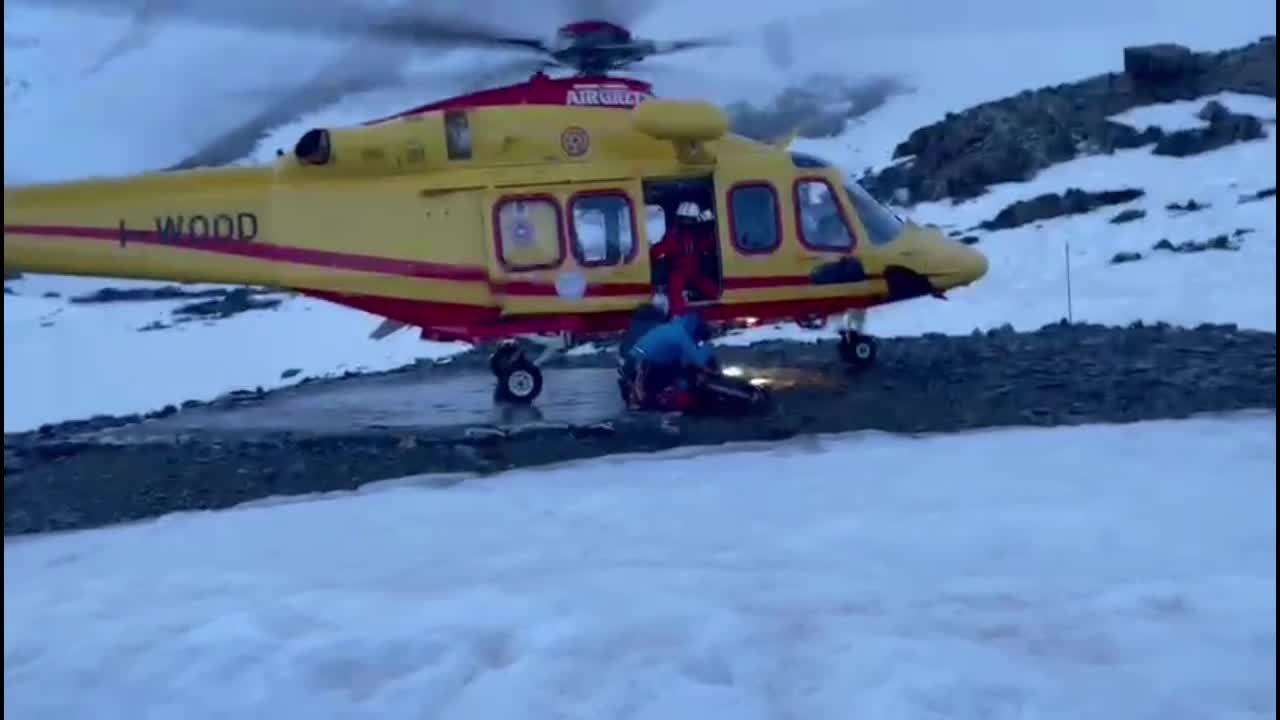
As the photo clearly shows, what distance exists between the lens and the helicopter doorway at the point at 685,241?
31.6ft

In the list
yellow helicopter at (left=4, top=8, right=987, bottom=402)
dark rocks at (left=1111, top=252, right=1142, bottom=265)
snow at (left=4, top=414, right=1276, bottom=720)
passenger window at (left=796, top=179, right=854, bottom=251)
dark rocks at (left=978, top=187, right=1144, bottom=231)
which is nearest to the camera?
snow at (left=4, top=414, right=1276, bottom=720)

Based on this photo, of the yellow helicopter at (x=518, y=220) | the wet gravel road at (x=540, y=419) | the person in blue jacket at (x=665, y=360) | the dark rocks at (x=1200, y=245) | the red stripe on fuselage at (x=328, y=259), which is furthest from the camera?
the dark rocks at (x=1200, y=245)

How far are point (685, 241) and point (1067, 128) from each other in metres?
24.7

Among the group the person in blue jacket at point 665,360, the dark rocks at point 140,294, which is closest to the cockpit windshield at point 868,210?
the person in blue jacket at point 665,360

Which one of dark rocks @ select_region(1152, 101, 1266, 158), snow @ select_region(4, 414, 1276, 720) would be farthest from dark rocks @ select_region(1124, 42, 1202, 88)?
snow @ select_region(4, 414, 1276, 720)

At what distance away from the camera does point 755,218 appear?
970cm

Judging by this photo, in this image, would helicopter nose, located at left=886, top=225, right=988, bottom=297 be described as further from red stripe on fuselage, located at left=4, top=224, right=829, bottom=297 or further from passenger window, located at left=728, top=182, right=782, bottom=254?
red stripe on fuselage, located at left=4, top=224, right=829, bottom=297

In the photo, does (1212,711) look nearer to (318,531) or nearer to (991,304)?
(318,531)

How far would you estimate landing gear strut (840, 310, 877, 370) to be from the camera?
10.2 m

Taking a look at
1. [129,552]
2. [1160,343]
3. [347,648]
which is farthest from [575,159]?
[347,648]

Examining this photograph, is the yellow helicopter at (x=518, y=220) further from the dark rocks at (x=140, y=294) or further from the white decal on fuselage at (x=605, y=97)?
the dark rocks at (x=140, y=294)

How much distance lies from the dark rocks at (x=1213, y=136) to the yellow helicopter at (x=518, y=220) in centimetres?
1956

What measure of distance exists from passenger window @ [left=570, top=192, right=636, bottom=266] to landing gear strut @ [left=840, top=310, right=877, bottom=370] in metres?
1.94

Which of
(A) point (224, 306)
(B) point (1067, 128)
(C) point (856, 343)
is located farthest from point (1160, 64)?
(C) point (856, 343)
